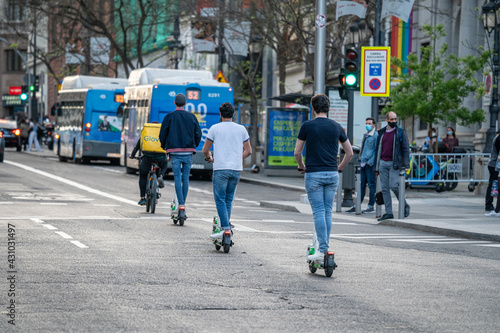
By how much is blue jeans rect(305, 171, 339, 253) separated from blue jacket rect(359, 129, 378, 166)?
9.52 meters

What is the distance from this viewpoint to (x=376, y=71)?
68.4 ft

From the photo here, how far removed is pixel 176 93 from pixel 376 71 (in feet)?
38.7

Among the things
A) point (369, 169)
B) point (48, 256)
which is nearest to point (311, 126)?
point (48, 256)

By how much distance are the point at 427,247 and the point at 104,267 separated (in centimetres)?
517

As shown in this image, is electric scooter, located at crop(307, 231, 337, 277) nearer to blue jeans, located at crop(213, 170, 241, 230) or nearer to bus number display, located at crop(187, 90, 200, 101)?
blue jeans, located at crop(213, 170, 241, 230)

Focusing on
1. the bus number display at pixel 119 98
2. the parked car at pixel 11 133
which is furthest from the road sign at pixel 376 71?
the parked car at pixel 11 133

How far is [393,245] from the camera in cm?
1397

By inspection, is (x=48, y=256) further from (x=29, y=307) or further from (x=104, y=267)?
(x=29, y=307)

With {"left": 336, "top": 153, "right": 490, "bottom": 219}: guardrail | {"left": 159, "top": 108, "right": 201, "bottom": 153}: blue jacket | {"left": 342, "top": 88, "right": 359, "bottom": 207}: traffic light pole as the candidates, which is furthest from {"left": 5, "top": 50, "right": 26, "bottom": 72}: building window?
{"left": 159, "top": 108, "right": 201, "bottom": 153}: blue jacket

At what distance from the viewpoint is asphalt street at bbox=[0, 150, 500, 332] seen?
25.0 ft

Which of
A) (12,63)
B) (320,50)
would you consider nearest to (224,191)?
(320,50)

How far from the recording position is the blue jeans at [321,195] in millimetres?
10500

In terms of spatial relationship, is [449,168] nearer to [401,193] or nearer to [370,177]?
[370,177]

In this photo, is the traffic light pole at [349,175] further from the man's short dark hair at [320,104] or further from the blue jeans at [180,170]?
the man's short dark hair at [320,104]
